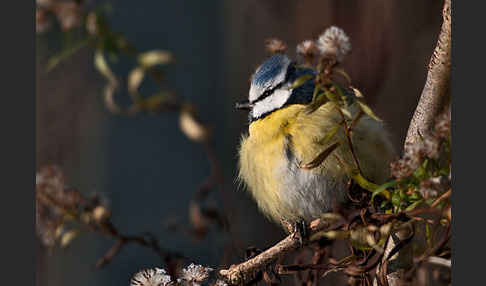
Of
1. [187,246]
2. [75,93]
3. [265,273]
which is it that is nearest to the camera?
[265,273]

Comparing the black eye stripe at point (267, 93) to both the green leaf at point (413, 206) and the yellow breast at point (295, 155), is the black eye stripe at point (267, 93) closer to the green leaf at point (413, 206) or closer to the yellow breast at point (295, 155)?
the yellow breast at point (295, 155)

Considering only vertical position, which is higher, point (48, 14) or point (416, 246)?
point (48, 14)

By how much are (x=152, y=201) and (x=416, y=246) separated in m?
0.49

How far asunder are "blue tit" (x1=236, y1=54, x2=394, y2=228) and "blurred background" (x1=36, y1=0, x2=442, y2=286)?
0.06 metres

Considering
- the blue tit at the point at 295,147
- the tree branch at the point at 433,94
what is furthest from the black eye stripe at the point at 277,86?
the tree branch at the point at 433,94

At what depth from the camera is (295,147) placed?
0.64 metres

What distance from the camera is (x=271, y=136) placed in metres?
0.68

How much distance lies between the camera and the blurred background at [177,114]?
684 mm

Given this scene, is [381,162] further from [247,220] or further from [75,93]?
[75,93]

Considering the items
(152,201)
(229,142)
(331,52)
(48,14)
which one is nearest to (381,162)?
(331,52)

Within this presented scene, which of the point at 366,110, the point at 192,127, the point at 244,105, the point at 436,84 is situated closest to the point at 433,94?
the point at 436,84

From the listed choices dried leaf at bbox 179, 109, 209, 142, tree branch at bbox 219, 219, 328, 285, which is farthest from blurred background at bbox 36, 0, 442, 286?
tree branch at bbox 219, 219, 328, 285

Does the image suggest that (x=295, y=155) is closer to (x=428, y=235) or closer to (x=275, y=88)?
(x=275, y=88)

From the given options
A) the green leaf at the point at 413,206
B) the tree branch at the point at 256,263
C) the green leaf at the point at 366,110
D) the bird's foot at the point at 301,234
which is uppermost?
the green leaf at the point at 366,110
